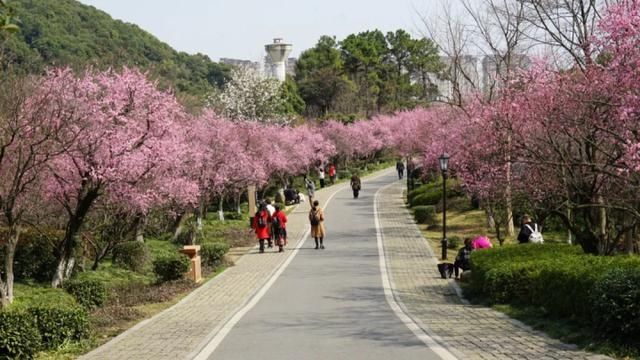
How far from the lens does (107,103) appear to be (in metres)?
18.4

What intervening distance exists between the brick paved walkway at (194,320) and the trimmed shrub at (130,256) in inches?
117

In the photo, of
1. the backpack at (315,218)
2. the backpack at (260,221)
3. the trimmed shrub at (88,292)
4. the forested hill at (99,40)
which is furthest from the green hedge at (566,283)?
the forested hill at (99,40)

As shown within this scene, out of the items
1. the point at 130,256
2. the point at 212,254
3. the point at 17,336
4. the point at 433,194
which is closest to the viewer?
the point at 17,336

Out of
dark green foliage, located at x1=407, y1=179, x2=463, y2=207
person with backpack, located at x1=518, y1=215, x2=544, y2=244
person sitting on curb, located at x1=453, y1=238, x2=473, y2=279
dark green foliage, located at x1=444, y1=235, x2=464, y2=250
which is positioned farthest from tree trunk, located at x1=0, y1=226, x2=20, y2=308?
dark green foliage, located at x1=407, y1=179, x2=463, y2=207

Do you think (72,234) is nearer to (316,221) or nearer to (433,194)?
(316,221)

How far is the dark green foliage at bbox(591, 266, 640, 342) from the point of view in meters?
8.93

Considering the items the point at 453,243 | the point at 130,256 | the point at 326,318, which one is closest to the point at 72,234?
the point at 130,256

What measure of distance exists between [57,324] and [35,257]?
30.4 feet

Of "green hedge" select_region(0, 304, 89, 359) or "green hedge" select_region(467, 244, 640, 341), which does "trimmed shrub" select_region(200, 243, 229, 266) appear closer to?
"green hedge" select_region(467, 244, 640, 341)

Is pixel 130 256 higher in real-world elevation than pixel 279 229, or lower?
lower

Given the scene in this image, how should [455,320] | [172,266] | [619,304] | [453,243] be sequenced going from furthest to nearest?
[453,243], [172,266], [455,320], [619,304]

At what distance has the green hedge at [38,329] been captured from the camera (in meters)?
10.1

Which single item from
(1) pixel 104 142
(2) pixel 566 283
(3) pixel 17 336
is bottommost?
(3) pixel 17 336

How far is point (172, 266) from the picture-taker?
63.7 feet
